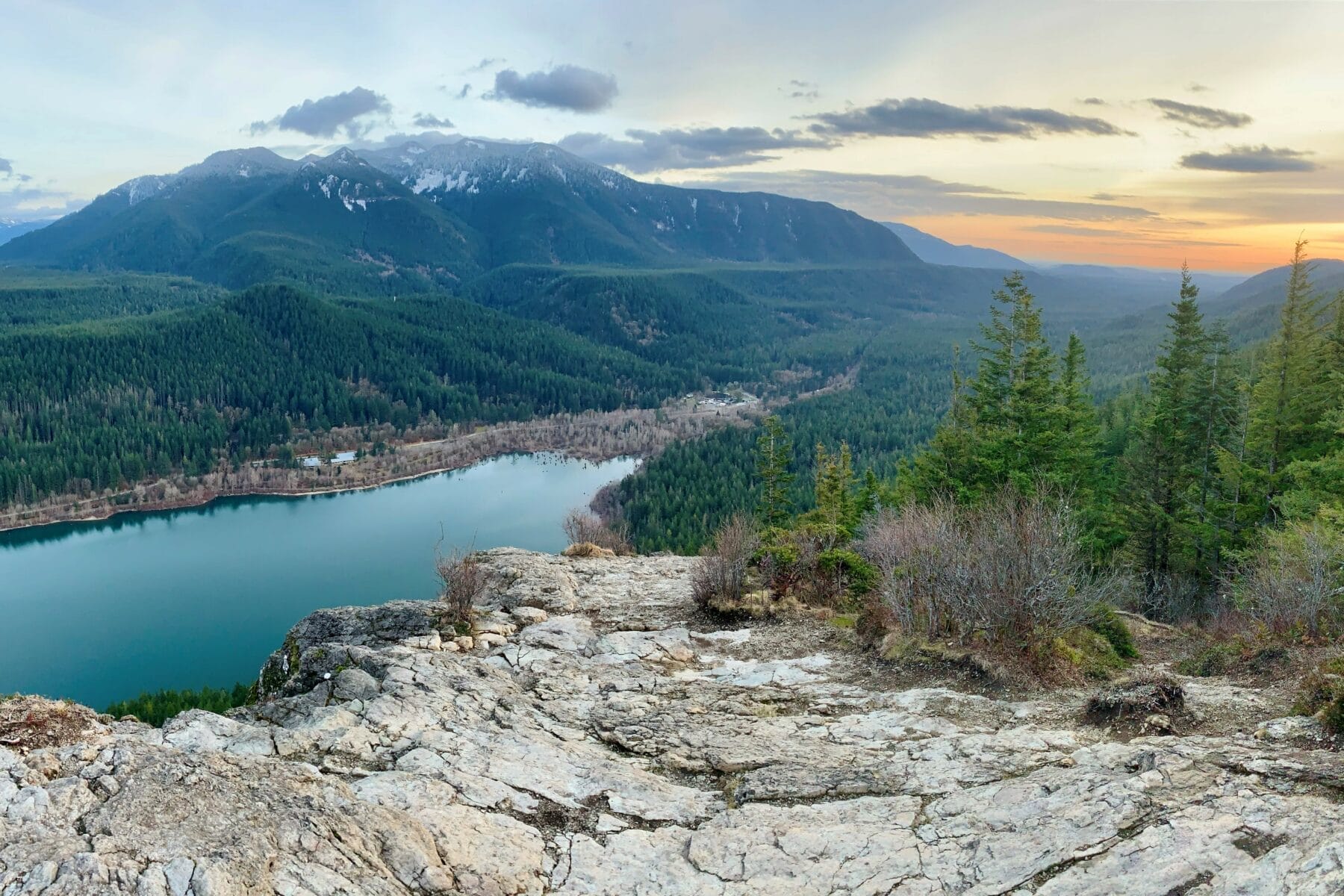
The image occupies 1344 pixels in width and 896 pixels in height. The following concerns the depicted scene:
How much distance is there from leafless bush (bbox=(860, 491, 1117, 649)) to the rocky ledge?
229cm

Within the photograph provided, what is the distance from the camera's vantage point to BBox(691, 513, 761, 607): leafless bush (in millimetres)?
20922

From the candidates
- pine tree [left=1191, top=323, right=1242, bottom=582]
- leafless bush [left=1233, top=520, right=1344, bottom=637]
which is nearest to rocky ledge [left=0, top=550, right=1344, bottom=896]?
leafless bush [left=1233, top=520, right=1344, bottom=637]

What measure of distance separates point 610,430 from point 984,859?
157 meters

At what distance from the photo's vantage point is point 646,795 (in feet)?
37.0

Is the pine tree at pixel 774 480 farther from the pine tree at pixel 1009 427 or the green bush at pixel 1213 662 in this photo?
the green bush at pixel 1213 662

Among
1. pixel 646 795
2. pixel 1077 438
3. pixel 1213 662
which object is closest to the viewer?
pixel 646 795

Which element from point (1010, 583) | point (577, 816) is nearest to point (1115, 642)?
point (1010, 583)

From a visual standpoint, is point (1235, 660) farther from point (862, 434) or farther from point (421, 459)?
point (421, 459)

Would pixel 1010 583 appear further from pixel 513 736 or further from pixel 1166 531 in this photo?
pixel 1166 531

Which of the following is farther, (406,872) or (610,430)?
(610,430)

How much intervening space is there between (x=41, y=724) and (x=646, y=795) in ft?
25.8

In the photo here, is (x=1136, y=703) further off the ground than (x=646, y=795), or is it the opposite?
(x=1136, y=703)

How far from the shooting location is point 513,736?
12.9m

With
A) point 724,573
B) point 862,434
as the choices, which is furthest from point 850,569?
point 862,434
